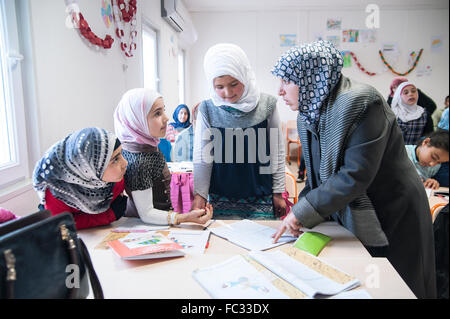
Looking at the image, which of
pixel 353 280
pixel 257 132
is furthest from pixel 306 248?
pixel 257 132

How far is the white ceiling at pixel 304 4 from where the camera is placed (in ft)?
18.3

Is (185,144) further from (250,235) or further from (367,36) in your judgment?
(367,36)

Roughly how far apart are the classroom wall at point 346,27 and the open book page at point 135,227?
545 cm

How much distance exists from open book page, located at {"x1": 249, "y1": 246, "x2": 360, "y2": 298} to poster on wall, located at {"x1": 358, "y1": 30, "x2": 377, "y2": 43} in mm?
6111

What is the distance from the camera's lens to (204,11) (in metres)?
6.13

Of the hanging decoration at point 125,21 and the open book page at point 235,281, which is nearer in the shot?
the open book page at point 235,281

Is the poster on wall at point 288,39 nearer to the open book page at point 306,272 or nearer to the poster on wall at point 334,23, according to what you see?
the poster on wall at point 334,23

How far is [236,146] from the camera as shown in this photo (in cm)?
141

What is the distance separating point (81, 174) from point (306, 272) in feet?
2.51

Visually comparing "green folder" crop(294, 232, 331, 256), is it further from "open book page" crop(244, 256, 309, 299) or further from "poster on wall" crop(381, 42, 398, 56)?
"poster on wall" crop(381, 42, 398, 56)

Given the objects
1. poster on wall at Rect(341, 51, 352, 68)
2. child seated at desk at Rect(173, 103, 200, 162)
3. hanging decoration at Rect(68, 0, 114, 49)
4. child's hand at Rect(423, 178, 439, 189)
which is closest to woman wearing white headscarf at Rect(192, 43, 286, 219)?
hanging decoration at Rect(68, 0, 114, 49)

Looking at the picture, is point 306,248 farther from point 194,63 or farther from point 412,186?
point 194,63

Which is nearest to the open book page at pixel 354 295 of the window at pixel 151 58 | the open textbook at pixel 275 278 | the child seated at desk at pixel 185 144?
the open textbook at pixel 275 278

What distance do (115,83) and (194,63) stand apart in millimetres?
4065
